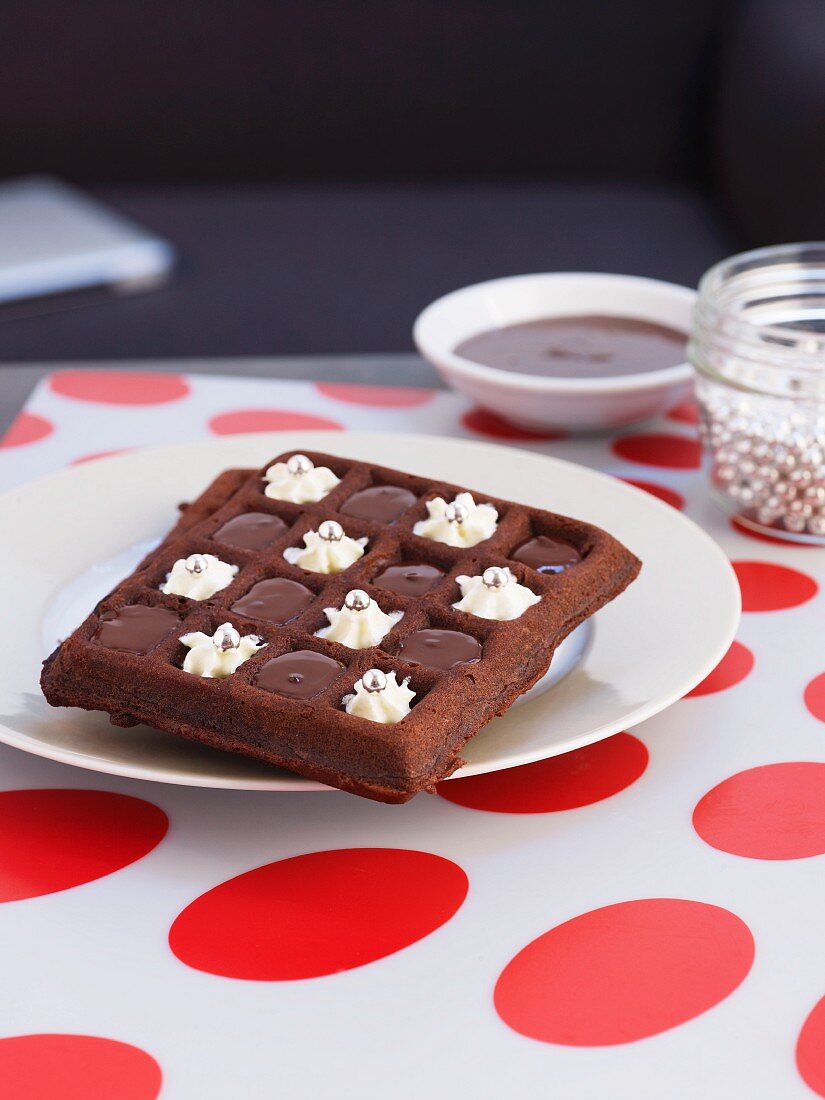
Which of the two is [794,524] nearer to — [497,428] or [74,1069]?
[497,428]

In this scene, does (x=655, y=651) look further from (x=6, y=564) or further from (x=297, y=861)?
(x=6, y=564)

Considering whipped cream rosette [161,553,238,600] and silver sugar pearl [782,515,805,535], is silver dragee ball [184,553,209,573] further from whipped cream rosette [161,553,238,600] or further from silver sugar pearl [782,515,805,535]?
silver sugar pearl [782,515,805,535]

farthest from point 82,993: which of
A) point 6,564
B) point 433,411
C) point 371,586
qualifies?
point 433,411

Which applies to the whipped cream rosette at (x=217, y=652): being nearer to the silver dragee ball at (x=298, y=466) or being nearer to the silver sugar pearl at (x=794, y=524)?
the silver dragee ball at (x=298, y=466)

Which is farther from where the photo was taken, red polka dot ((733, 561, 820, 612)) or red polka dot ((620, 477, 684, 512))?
red polka dot ((620, 477, 684, 512))

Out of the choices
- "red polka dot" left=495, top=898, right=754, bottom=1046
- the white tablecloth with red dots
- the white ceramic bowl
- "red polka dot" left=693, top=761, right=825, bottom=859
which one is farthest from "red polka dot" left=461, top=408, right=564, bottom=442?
"red polka dot" left=495, top=898, right=754, bottom=1046
